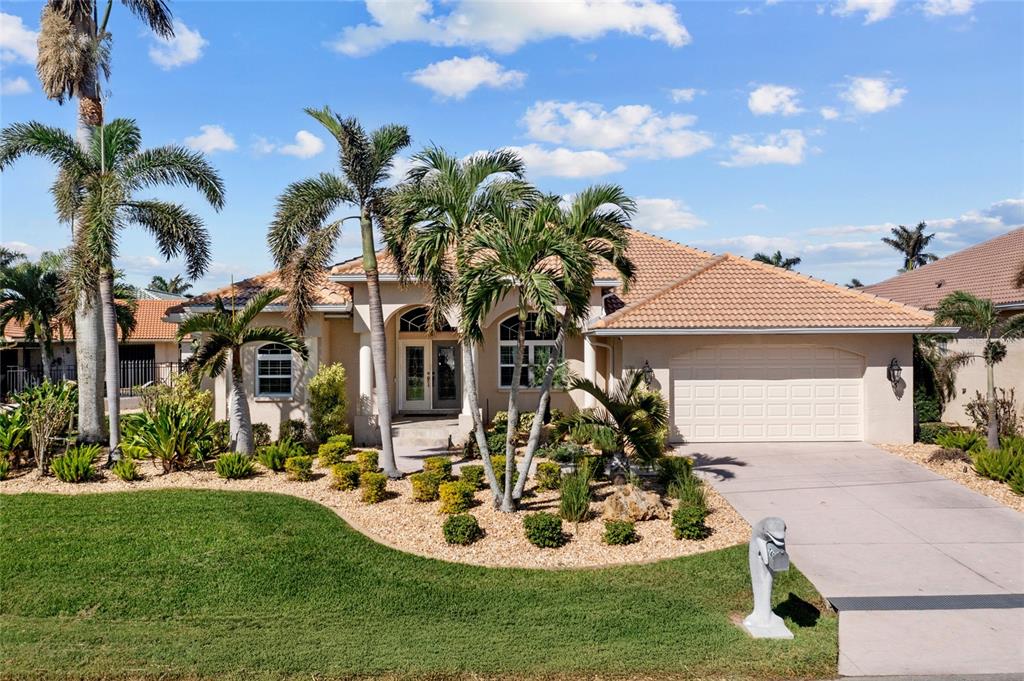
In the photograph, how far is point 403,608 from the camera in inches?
309

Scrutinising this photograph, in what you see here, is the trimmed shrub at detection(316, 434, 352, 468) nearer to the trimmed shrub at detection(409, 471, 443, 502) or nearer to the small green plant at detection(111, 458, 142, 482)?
the trimmed shrub at detection(409, 471, 443, 502)

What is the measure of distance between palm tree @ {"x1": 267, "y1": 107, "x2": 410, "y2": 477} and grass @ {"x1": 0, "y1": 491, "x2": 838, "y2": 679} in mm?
3728

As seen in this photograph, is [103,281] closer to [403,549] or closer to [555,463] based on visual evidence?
[403,549]

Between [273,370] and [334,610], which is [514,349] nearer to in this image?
[273,370]

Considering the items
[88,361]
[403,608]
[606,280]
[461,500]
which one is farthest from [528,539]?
[88,361]

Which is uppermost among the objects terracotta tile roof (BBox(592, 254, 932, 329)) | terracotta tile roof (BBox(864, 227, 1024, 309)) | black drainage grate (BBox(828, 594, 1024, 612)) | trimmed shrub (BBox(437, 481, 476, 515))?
terracotta tile roof (BBox(864, 227, 1024, 309))

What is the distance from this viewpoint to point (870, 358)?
15.8 meters

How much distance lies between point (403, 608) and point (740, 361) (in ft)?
35.5

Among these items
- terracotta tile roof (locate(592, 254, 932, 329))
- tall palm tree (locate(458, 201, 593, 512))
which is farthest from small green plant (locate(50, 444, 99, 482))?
terracotta tile roof (locate(592, 254, 932, 329))

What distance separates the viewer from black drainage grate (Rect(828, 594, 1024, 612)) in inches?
301

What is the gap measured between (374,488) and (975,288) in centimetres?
1906

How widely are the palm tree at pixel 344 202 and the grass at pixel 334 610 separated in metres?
3.73

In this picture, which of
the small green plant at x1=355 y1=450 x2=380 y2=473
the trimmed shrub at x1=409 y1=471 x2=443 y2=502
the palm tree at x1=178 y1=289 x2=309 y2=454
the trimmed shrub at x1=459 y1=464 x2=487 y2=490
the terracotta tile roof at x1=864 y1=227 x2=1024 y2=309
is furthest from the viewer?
the terracotta tile roof at x1=864 y1=227 x2=1024 y2=309

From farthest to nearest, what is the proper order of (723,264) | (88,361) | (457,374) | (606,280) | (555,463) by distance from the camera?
(457,374), (723,264), (606,280), (88,361), (555,463)
